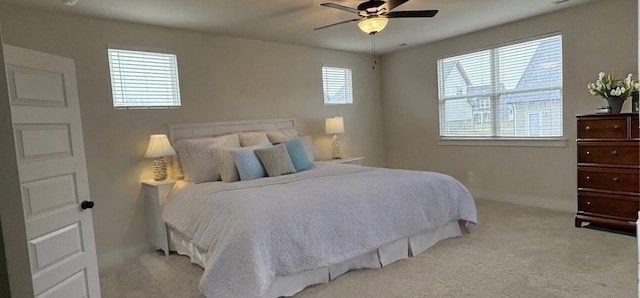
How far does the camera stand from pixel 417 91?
18.7ft

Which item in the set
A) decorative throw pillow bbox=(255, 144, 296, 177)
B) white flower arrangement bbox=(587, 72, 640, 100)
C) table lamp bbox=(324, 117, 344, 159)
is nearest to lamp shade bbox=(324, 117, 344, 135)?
table lamp bbox=(324, 117, 344, 159)

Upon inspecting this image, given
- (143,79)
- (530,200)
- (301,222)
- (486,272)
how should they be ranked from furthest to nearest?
(530,200) < (143,79) < (486,272) < (301,222)

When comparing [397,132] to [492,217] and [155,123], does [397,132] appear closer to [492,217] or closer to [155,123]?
[492,217]

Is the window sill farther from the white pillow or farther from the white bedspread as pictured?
the white pillow

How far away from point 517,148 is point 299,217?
11.3 feet

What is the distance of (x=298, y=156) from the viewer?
3906mm

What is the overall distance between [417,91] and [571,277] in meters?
3.64

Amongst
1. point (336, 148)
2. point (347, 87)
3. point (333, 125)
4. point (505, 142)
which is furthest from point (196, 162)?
point (505, 142)

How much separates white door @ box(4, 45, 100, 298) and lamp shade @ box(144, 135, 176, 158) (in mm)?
1459

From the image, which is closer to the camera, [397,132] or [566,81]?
[566,81]

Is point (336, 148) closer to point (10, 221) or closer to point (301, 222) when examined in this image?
point (301, 222)

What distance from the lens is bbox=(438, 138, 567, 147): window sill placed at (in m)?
4.26

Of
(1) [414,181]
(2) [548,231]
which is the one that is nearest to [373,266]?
(1) [414,181]

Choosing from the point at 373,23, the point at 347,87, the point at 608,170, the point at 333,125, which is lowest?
the point at 608,170
